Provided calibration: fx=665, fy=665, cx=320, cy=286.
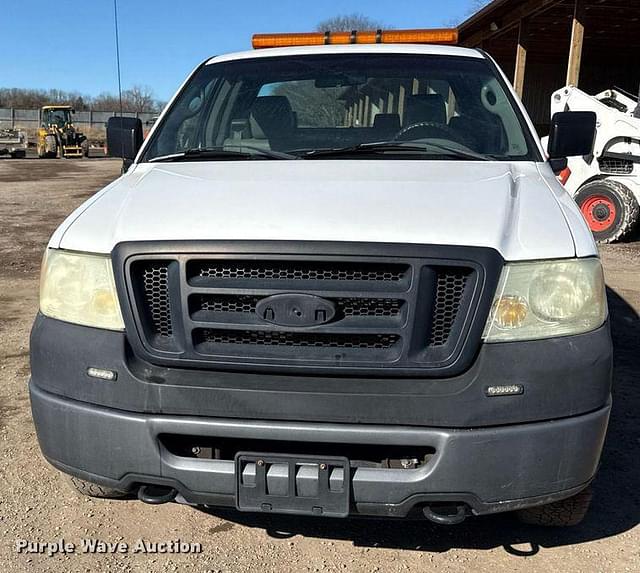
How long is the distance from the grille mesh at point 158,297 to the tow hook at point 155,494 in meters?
0.54

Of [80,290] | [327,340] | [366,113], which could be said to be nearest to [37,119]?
[366,113]

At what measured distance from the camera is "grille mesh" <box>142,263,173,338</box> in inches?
85.3

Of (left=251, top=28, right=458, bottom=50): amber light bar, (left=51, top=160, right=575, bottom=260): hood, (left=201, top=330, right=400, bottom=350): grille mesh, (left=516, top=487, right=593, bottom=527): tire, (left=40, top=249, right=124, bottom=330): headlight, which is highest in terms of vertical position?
(left=251, top=28, right=458, bottom=50): amber light bar

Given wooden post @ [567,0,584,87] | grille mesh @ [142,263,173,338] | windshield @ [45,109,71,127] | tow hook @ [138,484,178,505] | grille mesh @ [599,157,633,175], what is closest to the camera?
grille mesh @ [142,263,173,338]

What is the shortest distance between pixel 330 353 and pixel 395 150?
132cm

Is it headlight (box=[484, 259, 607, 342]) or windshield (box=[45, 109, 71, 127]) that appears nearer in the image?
headlight (box=[484, 259, 607, 342])

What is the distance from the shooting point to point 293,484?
2117mm

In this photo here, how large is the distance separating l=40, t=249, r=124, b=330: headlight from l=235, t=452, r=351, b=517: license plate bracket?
639 mm

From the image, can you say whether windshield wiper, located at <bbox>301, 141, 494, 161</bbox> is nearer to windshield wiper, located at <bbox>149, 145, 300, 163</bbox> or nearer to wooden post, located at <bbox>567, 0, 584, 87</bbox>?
windshield wiper, located at <bbox>149, 145, 300, 163</bbox>

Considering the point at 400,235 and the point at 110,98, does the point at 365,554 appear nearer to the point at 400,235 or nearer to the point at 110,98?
the point at 400,235

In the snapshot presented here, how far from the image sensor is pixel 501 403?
2049mm

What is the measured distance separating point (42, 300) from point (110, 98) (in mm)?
78003

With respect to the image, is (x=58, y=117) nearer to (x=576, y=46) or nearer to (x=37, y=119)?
(x=37, y=119)

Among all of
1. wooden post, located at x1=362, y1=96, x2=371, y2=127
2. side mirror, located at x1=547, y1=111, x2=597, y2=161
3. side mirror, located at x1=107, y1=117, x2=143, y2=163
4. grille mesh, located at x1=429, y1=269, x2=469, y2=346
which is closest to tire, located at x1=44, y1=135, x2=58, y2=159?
side mirror, located at x1=107, y1=117, x2=143, y2=163
